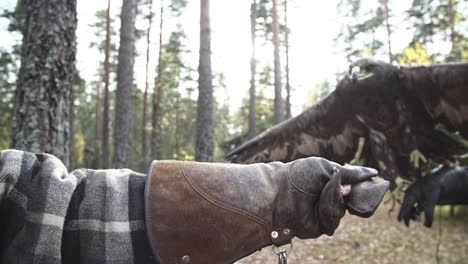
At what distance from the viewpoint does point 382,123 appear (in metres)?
6.03

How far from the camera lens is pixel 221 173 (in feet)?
4.36

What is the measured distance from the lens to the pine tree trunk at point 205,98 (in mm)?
9227

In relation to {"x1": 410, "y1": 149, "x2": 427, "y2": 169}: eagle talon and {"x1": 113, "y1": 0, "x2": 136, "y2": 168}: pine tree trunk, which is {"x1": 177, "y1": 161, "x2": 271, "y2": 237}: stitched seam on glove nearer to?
{"x1": 410, "y1": 149, "x2": 427, "y2": 169}: eagle talon

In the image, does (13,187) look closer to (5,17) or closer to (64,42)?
(64,42)

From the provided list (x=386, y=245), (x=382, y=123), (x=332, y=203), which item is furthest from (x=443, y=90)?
(x=332, y=203)

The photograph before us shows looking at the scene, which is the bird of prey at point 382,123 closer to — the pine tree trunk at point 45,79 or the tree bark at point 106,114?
the pine tree trunk at point 45,79

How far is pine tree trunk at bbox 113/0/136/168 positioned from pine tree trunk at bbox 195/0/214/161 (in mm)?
2676

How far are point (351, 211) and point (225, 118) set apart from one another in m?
44.8

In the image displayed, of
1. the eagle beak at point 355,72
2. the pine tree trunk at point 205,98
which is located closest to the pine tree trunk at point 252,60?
the pine tree trunk at point 205,98

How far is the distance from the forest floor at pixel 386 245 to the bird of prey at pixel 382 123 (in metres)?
1.96

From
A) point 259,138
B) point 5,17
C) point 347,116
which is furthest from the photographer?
point 5,17

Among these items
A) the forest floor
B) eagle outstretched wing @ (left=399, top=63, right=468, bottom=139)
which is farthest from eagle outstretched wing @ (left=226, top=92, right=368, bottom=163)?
the forest floor

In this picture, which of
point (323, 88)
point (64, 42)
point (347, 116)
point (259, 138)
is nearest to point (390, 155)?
point (347, 116)

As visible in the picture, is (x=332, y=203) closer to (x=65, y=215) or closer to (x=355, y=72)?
(x=65, y=215)
